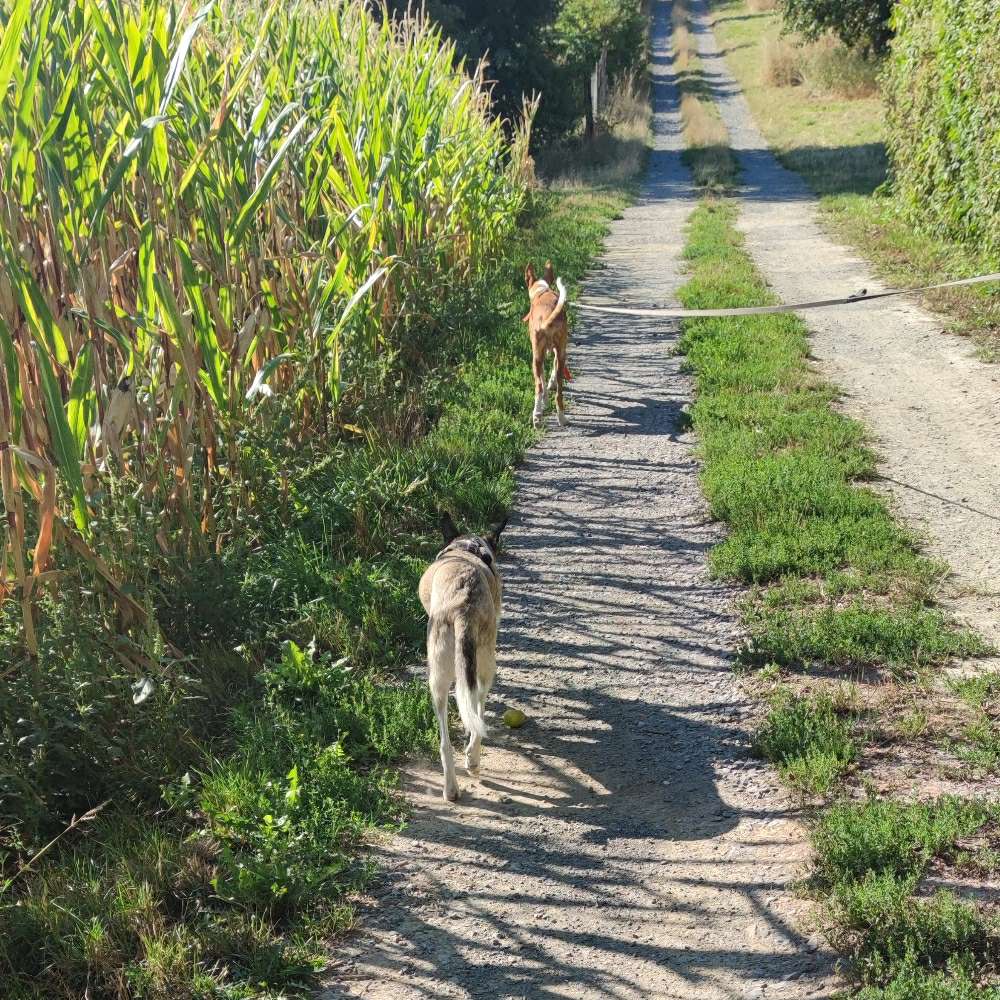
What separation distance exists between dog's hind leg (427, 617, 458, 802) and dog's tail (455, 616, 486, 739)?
0.05m

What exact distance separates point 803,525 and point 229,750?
3208 millimetres

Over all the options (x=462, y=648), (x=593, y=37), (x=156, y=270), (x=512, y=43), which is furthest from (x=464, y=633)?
(x=593, y=37)

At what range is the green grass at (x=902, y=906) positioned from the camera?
2.76 m

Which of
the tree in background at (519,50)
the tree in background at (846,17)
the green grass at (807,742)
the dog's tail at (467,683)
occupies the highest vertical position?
the tree in background at (846,17)

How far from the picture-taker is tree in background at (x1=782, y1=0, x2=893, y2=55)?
951 inches

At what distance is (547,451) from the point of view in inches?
293

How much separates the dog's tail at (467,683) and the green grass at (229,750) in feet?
1.40

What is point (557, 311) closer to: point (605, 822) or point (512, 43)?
point (605, 822)

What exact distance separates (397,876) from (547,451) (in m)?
4.37

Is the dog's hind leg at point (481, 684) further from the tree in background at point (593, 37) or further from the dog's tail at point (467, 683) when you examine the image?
the tree in background at point (593, 37)

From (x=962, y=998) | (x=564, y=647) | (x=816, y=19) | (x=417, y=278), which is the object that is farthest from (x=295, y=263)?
(x=816, y=19)

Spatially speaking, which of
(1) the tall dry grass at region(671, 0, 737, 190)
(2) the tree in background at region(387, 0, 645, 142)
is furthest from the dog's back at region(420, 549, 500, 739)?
(2) the tree in background at region(387, 0, 645, 142)

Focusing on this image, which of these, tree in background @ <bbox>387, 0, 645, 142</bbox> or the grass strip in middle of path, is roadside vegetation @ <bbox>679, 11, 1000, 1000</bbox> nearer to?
the grass strip in middle of path

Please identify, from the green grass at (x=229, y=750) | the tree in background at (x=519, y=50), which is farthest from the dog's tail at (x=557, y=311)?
the tree in background at (x=519, y=50)
